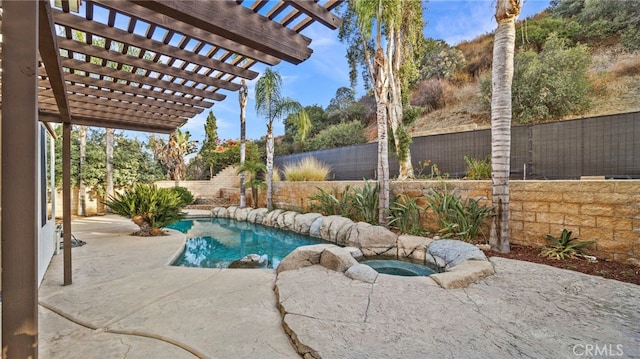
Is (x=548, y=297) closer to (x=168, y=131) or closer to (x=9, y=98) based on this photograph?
(x=9, y=98)

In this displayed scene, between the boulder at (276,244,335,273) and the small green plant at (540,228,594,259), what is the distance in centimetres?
289

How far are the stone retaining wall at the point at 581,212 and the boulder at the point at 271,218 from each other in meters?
5.30

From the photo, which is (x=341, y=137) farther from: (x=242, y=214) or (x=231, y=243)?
(x=231, y=243)

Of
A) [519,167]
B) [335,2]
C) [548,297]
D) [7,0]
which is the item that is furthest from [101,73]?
[519,167]

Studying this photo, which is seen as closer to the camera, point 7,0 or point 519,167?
point 7,0

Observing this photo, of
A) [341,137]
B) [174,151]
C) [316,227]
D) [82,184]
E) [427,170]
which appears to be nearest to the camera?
[316,227]

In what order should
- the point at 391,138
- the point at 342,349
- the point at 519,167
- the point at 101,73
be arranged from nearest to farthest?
the point at 342,349
the point at 101,73
the point at 519,167
the point at 391,138

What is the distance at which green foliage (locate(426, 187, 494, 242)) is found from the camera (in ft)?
13.9

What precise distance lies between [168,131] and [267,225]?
4.25m

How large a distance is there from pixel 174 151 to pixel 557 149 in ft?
46.8

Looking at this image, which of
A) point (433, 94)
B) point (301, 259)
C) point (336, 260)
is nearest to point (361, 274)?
point (336, 260)

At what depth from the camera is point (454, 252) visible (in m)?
3.62

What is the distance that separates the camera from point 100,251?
419 centimetres

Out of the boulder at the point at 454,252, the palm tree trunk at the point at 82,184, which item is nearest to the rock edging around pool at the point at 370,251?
the boulder at the point at 454,252
